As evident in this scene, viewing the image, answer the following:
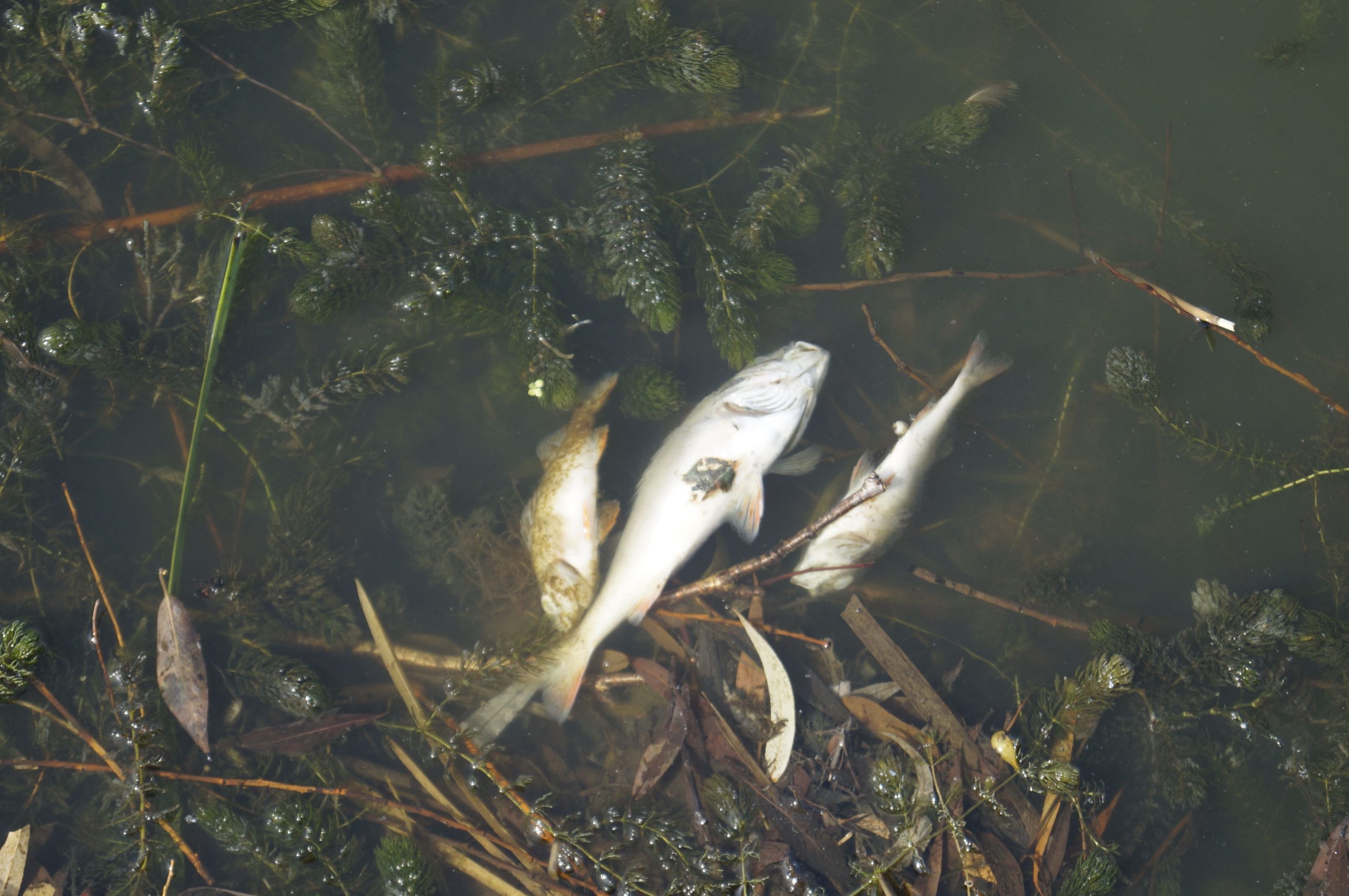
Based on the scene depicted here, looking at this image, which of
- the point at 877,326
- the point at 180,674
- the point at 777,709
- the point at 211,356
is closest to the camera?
the point at 211,356

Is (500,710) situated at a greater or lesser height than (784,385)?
lesser

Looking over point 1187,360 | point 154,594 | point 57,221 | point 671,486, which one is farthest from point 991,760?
point 57,221

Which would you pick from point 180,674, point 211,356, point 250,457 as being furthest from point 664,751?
point 211,356

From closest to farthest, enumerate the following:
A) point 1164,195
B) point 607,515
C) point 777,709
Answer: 1. point 777,709
2. point 607,515
3. point 1164,195

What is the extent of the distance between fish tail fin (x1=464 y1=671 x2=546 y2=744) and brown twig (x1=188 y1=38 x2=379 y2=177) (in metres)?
2.97

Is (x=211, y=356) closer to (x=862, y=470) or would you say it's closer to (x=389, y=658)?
(x=389, y=658)

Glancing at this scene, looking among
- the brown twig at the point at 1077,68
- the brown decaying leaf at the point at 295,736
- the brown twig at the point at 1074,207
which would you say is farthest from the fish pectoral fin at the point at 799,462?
the brown twig at the point at 1077,68

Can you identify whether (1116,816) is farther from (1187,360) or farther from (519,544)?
(519,544)

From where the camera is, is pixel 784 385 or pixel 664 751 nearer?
pixel 664 751

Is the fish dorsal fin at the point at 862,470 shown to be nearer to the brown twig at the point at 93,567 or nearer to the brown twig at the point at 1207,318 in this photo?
the brown twig at the point at 1207,318

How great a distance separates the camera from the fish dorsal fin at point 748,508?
423cm

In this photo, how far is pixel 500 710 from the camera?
3838mm

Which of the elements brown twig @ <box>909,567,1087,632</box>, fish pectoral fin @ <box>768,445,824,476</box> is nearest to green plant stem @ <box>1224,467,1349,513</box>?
brown twig @ <box>909,567,1087,632</box>

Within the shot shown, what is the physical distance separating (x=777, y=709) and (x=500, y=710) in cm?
148
